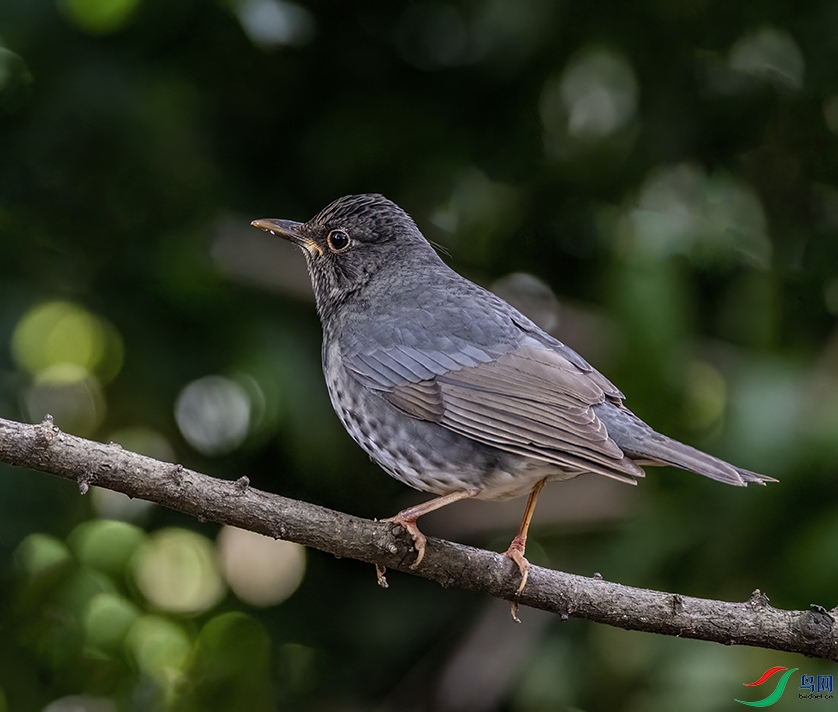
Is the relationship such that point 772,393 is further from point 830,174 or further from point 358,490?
point 358,490

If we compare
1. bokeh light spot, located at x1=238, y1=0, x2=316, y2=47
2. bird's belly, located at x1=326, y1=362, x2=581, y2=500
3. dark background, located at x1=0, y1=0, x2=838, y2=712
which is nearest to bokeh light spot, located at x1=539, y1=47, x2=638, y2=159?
dark background, located at x1=0, y1=0, x2=838, y2=712

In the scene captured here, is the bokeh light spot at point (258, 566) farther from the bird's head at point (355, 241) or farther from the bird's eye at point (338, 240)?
the bird's eye at point (338, 240)

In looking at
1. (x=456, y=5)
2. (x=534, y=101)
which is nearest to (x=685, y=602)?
(x=534, y=101)

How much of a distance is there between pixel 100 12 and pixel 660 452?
310 cm

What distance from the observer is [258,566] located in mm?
4691

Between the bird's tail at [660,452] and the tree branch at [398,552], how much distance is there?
0.43m

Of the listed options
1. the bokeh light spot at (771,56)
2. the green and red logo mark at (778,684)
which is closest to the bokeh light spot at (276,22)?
the bokeh light spot at (771,56)

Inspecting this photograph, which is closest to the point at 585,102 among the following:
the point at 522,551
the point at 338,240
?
the point at 338,240

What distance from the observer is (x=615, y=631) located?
4625 mm

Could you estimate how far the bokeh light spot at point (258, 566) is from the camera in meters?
4.61

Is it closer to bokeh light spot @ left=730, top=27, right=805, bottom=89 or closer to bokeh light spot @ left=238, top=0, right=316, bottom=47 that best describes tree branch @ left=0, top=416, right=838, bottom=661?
bokeh light spot @ left=238, top=0, right=316, bottom=47

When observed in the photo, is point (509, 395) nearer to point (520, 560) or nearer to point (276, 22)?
point (520, 560)

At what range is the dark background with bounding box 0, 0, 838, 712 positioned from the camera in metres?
4.23

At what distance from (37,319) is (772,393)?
3279mm
